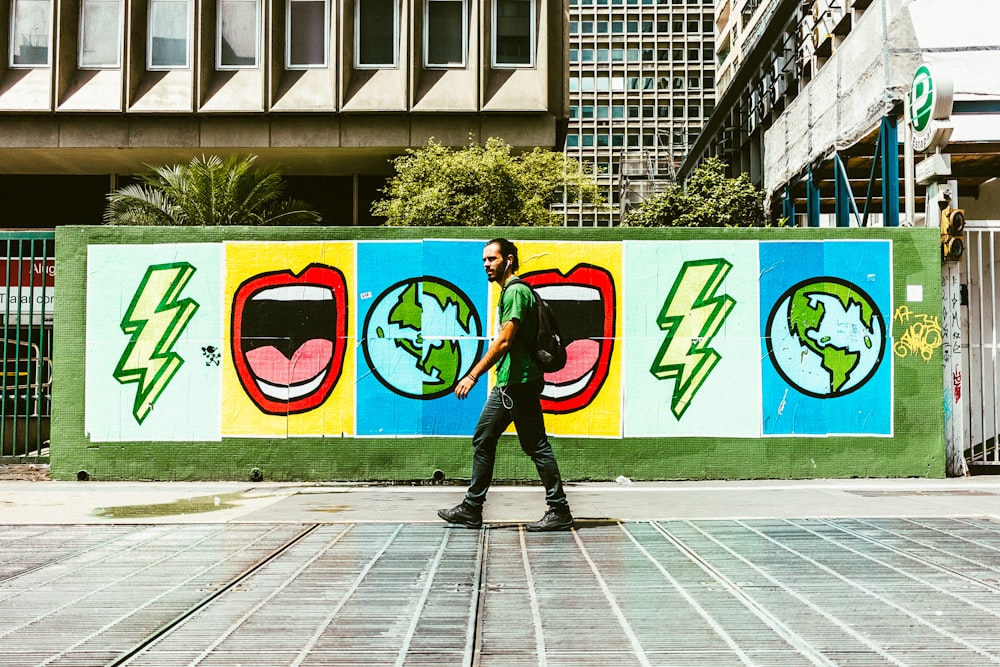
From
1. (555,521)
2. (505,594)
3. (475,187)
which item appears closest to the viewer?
(505,594)

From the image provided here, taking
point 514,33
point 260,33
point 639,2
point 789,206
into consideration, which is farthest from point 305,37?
point 639,2

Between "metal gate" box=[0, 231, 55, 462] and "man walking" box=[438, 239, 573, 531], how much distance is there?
17.1 feet

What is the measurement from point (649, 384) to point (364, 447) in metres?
2.81

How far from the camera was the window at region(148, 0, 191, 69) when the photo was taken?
23.2 m

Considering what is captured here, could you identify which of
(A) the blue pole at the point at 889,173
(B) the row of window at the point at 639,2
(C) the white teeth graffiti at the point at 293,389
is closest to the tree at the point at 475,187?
(A) the blue pole at the point at 889,173

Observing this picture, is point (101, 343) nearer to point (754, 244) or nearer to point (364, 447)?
point (364, 447)

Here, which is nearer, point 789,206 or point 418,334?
point 418,334

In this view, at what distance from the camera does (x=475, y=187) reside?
770 inches

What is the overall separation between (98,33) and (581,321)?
63.6ft

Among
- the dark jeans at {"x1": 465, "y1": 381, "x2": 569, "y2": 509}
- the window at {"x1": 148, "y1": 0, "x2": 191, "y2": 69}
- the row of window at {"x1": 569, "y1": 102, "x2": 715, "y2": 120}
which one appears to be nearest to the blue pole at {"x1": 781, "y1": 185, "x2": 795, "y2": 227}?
the dark jeans at {"x1": 465, "y1": 381, "x2": 569, "y2": 509}

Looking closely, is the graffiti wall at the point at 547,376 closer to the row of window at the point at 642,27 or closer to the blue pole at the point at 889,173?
the blue pole at the point at 889,173

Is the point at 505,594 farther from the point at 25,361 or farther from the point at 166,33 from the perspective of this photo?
the point at 166,33

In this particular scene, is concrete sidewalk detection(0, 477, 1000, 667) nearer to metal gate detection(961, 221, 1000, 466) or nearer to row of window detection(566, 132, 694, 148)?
metal gate detection(961, 221, 1000, 466)

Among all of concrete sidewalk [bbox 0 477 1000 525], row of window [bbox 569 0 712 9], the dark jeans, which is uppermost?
row of window [bbox 569 0 712 9]
